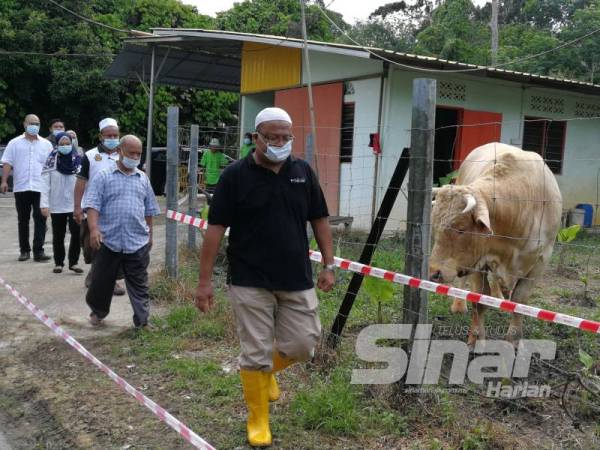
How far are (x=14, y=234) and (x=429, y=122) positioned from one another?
9826 millimetres

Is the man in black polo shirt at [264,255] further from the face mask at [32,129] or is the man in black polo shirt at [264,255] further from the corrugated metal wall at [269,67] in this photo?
the corrugated metal wall at [269,67]

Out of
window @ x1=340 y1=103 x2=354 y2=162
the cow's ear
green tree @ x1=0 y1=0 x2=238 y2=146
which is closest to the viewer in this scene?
the cow's ear

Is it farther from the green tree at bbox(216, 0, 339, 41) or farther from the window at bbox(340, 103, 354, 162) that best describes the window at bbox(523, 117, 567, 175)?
the green tree at bbox(216, 0, 339, 41)

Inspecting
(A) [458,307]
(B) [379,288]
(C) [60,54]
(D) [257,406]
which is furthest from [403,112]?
(C) [60,54]

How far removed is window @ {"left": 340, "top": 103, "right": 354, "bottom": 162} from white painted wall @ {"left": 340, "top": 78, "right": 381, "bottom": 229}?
0.46 ft

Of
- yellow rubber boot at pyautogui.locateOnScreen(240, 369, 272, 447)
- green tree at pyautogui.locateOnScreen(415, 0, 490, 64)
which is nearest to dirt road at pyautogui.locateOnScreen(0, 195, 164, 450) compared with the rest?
yellow rubber boot at pyautogui.locateOnScreen(240, 369, 272, 447)

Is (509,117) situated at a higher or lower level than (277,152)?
higher

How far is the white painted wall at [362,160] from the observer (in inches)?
448

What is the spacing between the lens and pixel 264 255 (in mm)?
3455

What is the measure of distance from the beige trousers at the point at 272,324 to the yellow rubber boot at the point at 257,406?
0.07 metres

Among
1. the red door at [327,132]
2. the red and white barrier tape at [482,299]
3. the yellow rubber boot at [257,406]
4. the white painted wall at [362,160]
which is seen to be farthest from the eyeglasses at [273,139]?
the red door at [327,132]

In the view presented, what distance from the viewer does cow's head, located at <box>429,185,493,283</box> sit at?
13.8ft

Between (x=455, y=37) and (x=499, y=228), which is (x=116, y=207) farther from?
(x=455, y=37)

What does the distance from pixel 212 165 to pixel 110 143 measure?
561 centimetres
